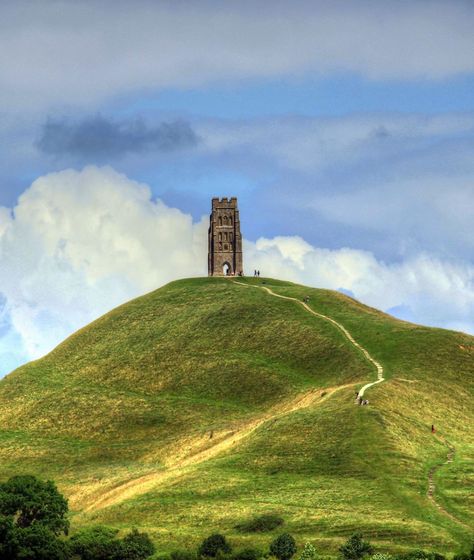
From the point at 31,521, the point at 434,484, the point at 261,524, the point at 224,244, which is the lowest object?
the point at 261,524

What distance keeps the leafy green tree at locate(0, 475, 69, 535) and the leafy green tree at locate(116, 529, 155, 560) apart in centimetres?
772

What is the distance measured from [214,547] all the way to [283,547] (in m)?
4.71

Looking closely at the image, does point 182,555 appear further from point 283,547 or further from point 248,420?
point 248,420

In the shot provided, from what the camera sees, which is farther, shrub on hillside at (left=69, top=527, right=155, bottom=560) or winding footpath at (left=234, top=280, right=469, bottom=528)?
winding footpath at (left=234, top=280, right=469, bottom=528)

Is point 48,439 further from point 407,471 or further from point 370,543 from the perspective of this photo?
point 370,543

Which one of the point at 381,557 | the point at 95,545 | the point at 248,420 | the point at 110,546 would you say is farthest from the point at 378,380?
the point at 381,557

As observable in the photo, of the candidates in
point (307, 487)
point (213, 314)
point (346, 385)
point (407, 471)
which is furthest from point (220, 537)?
point (213, 314)

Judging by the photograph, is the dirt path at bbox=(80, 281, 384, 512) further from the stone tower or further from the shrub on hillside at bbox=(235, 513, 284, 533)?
the stone tower

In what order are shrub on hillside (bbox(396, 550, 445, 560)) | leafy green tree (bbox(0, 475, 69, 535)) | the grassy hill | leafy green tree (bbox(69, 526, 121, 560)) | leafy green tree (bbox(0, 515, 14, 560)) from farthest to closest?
the grassy hill, leafy green tree (bbox(0, 475, 69, 535)), leafy green tree (bbox(0, 515, 14, 560)), leafy green tree (bbox(69, 526, 121, 560)), shrub on hillside (bbox(396, 550, 445, 560))

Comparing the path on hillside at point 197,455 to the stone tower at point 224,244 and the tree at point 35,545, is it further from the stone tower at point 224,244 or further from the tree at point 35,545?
the stone tower at point 224,244

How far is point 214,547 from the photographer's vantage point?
209ft

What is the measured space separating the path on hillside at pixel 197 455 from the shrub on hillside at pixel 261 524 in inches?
618

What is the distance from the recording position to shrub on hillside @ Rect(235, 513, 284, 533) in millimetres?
67938

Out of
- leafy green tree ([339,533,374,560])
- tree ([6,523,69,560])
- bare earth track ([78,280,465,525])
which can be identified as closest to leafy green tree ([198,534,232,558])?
leafy green tree ([339,533,374,560])
